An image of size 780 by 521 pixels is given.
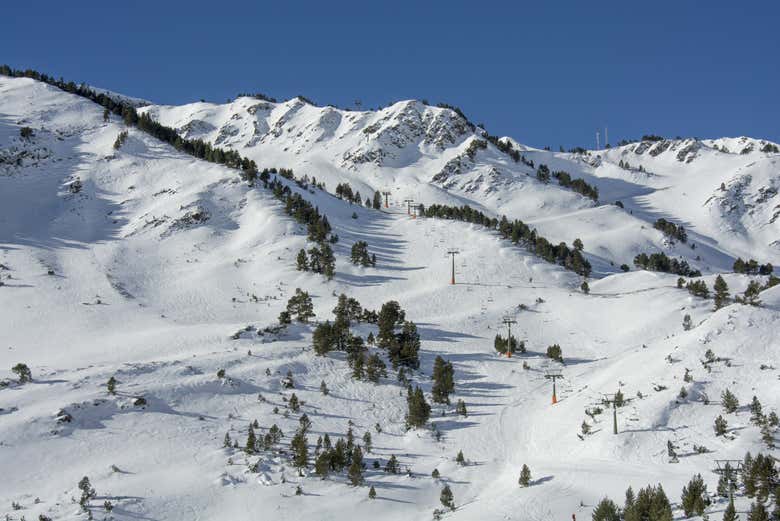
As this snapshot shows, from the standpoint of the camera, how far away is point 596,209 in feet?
451

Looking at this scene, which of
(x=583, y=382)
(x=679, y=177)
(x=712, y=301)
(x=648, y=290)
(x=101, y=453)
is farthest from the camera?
(x=679, y=177)

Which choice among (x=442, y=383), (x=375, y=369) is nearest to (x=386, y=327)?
(x=375, y=369)

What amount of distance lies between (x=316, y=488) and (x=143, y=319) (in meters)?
39.9

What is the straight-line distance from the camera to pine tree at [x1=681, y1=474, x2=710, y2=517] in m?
22.4

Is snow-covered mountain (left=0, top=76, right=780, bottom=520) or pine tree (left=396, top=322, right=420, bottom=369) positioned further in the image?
pine tree (left=396, top=322, right=420, bottom=369)

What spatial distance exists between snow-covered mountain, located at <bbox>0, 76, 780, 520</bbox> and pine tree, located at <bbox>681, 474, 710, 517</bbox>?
3.52 feet

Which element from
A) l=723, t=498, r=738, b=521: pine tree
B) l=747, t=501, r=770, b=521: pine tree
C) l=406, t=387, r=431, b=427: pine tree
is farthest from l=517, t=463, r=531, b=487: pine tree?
l=406, t=387, r=431, b=427: pine tree

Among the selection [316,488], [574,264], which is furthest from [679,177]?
[316,488]

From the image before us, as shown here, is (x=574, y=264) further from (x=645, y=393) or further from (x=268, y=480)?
(x=268, y=480)

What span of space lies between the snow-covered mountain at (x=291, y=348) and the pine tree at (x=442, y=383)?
1.75 meters

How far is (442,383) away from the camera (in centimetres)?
4381

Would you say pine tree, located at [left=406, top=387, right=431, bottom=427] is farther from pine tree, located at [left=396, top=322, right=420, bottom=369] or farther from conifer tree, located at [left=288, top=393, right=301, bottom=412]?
pine tree, located at [left=396, top=322, right=420, bottom=369]

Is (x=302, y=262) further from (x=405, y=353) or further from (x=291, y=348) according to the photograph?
→ (x=405, y=353)

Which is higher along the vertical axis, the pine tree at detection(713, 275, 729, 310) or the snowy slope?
the snowy slope
